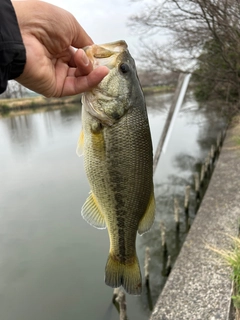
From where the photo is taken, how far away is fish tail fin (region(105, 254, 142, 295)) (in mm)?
2145

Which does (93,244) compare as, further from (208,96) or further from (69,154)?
(208,96)

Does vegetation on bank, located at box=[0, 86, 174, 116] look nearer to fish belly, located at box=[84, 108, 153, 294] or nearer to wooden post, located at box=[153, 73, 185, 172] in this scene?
wooden post, located at box=[153, 73, 185, 172]

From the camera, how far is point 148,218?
2.09 meters

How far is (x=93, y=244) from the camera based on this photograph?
363 inches

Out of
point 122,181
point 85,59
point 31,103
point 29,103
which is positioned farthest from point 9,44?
point 31,103

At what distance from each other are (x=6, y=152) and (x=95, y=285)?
13.9m

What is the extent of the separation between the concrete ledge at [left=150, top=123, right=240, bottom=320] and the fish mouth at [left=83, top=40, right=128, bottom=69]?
3.68 meters

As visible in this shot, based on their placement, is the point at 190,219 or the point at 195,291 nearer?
the point at 195,291

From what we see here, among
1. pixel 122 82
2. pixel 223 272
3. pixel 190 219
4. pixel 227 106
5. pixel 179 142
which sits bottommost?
pixel 179 142

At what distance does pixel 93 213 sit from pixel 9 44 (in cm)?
120

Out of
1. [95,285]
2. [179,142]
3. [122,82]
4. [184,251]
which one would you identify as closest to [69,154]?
[179,142]

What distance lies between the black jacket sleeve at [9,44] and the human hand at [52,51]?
0.11 meters

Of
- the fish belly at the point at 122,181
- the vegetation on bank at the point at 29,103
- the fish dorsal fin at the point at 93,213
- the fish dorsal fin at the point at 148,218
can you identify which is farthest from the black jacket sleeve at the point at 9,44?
the vegetation on bank at the point at 29,103

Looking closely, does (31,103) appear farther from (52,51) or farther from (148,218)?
(148,218)
